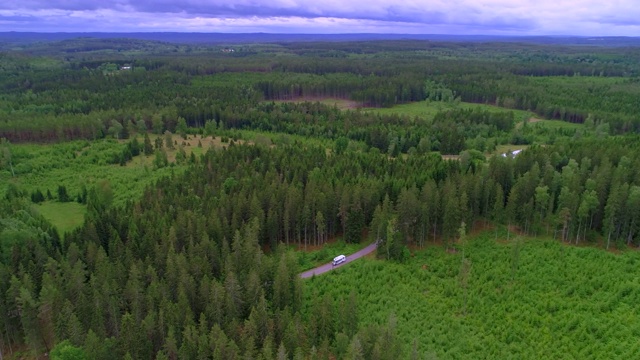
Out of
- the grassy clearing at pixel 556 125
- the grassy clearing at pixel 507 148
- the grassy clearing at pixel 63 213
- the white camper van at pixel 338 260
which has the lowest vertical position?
the grassy clearing at pixel 63 213

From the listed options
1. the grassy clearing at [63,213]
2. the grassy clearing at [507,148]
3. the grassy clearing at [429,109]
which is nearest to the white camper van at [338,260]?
the grassy clearing at [63,213]

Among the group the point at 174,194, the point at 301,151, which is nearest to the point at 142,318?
the point at 174,194

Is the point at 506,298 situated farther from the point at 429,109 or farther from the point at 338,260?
the point at 429,109

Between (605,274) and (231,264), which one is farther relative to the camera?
(605,274)

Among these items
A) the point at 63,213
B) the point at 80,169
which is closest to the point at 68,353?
the point at 63,213

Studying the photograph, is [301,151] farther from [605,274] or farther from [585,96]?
[585,96]

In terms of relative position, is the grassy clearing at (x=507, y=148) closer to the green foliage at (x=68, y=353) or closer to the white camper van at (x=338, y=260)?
the white camper van at (x=338, y=260)
